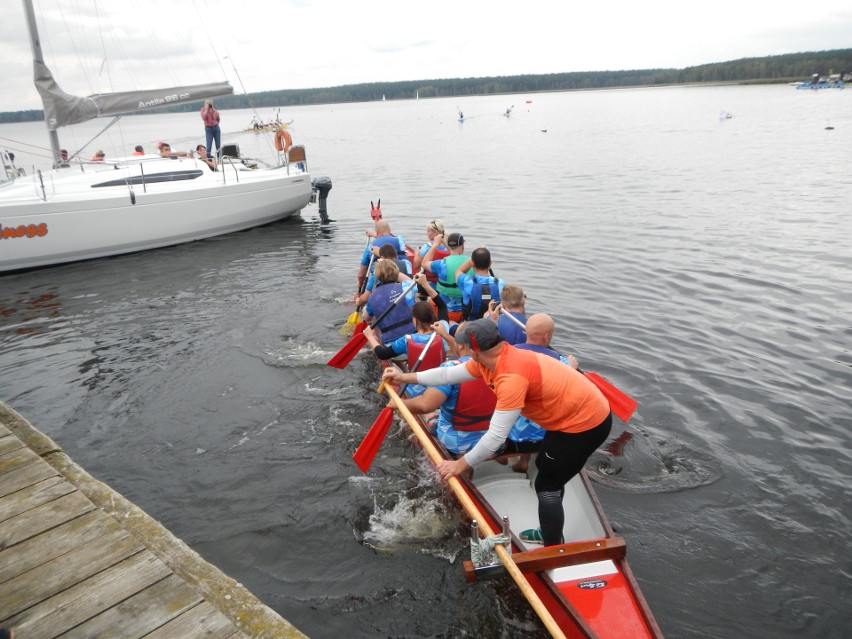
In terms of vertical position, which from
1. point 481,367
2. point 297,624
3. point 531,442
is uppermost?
point 481,367

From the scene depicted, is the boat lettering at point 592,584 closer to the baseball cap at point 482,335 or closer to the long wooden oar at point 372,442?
the baseball cap at point 482,335

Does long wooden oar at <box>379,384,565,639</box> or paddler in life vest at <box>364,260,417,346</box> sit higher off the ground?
paddler in life vest at <box>364,260,417,346</box>

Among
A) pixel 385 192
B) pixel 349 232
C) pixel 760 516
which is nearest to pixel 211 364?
pixel 760 516

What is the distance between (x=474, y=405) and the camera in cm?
541

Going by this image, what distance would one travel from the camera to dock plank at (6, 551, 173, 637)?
337 centimetres

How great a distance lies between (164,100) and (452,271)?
10253 mm

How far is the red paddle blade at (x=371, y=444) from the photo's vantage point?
5.64 meters

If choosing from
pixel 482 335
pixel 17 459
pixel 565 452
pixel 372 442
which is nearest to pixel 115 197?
pixel 17 459

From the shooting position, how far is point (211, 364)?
9484 mm

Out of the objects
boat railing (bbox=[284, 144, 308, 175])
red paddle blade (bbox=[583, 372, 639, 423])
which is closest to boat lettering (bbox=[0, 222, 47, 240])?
boat railing (bbox=[284, 144, 308, 175])

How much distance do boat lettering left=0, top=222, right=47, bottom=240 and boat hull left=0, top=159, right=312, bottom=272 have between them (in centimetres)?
2

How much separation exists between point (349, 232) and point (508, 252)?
19.5 feet

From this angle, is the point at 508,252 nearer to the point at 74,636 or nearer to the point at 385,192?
the point at 385,192

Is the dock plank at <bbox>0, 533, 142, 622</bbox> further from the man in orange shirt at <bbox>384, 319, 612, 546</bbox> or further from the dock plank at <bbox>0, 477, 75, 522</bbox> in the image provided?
the man in orange shirt at <bbox>384, 319, 612, 546</bbox>
